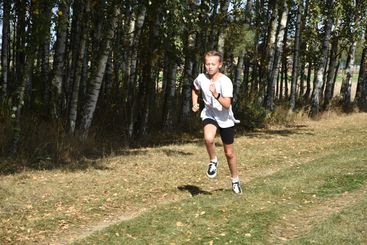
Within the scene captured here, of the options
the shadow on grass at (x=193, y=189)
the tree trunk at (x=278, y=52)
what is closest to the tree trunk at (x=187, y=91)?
the tree trunk at (x=278, y=52)

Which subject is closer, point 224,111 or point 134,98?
point 224,111

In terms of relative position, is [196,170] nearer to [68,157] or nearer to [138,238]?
[68,157]

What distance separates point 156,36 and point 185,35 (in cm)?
119

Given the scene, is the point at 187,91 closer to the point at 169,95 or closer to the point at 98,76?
the point at 169,95

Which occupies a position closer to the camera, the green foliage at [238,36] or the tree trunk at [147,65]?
the tree trunk at [147,65]

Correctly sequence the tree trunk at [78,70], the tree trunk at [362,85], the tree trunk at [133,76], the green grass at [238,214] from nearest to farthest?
the green grass at [238,214] < the tree trunk at [78,70] < the tree trunk at [133,76] < the tree trunk at [362,85]

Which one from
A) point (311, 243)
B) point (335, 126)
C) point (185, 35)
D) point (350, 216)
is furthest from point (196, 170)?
point (335, 126)

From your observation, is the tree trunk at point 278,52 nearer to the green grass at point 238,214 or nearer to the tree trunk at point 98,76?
the tree trunk at point 98,76

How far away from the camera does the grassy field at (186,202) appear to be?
20.8ft

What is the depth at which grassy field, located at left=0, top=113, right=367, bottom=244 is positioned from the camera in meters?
6.35

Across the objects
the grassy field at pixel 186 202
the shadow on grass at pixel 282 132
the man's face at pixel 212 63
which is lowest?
the grassy field at pixel 186 202

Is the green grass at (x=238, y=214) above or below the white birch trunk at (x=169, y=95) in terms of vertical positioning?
below

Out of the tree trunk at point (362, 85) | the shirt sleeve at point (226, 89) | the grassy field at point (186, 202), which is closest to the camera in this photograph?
the grassy field at point (186, 202)

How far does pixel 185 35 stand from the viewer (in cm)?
1552
